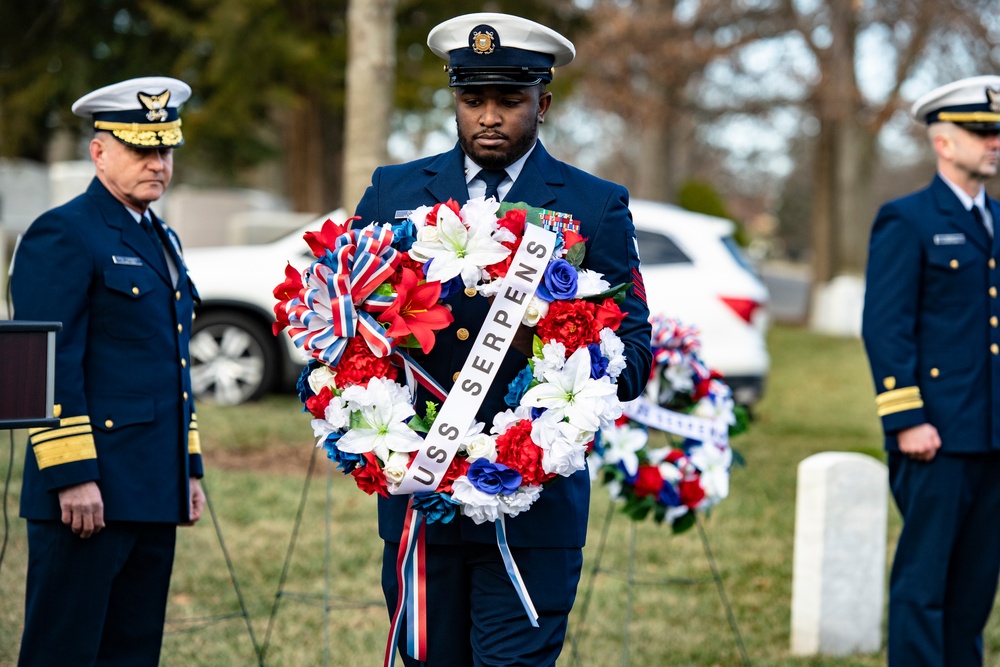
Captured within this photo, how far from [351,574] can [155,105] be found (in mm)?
3157

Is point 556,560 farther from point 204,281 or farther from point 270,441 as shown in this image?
point 204,281

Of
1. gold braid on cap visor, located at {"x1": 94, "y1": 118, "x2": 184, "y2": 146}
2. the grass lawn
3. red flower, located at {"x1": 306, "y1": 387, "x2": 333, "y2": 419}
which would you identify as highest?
gold braid on cap visor, located at {"x1": 94, "y1": 118, "x2": 184, "y2": 146}

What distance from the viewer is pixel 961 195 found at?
4680mm

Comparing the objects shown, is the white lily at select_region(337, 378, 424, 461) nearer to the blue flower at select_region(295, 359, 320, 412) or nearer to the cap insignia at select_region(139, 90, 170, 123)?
the blue flower at select_region(295, 359, 320, 412)

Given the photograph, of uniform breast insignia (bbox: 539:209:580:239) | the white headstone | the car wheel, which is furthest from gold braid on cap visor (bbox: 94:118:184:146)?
the car wheel

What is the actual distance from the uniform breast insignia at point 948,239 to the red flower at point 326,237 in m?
2.45

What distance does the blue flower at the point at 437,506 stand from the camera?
9.53 feet

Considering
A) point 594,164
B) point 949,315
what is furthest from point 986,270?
point 594,164

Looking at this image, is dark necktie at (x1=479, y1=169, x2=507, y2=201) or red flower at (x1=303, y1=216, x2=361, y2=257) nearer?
red flower at (x1=303, y1=216, x2=361, y2=257)

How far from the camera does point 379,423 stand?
2.92 m

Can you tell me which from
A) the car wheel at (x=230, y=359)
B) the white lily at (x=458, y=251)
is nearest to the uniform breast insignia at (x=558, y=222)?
the white lily at (x=458, y=251)

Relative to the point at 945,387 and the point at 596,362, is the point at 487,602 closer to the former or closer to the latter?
the point at 596,362

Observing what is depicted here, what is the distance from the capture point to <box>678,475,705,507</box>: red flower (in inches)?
205

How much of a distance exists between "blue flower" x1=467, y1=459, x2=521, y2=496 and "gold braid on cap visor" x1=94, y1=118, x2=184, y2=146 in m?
1.69
